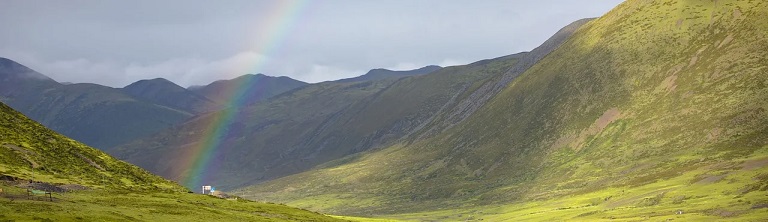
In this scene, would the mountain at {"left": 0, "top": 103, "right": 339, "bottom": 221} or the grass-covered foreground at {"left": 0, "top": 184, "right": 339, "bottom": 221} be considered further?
the mountain at {"left": 0, "top": 103, "right": 339, "bottom": 221}

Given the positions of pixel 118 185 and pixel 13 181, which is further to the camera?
pixel 118 185

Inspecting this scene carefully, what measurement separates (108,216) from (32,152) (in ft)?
201

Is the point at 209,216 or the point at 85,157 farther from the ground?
the point at 85,157

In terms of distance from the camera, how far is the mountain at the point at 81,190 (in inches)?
3590

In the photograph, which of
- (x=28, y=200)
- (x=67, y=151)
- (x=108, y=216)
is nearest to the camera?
(x=108, y=216)

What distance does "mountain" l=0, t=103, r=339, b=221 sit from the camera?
91175 mm

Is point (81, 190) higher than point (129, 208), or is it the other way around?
point (81, 190)

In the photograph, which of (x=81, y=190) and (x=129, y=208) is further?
(x=81, y=190)

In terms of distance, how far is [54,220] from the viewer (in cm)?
7912

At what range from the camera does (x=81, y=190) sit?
412ft

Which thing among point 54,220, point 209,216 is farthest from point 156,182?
point 54,220

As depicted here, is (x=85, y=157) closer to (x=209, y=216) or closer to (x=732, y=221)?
(x=209, y=216)

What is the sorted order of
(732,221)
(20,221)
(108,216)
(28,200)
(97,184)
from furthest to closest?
(732,221), (97,184), (28,200), (108,216), (20,221)

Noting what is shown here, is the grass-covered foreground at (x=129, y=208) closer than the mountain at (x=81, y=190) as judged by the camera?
Yes
